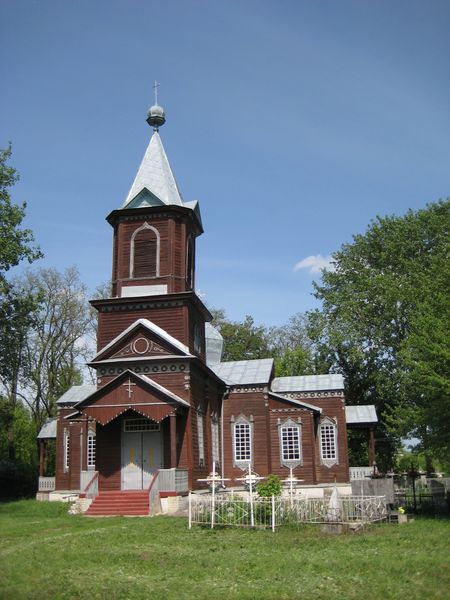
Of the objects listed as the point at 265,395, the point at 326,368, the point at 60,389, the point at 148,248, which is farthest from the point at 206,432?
the point at 60,389

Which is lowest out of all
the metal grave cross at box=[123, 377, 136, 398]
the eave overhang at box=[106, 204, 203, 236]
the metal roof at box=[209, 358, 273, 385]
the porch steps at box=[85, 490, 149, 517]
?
the porch steps at box=[85, 490, 149, 517]

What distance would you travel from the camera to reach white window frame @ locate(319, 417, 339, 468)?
96.3 feet

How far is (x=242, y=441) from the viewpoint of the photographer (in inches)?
1125

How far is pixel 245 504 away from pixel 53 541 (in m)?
4.76

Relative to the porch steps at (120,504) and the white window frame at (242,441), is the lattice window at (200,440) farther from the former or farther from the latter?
the porch steps at (120,504)

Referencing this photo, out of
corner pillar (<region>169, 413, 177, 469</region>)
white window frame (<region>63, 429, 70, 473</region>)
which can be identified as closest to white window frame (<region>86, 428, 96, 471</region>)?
white window frame (<region>63, 429, 70, 473</region>)

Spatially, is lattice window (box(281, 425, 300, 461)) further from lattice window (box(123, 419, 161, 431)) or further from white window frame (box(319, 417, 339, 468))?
lattice window (box(123, 419, 161, 431))

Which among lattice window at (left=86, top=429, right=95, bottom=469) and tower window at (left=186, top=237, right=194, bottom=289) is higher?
tower window at (left=186, top=237, right=194, bottom=289)

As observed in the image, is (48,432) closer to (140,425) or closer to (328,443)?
(140,425)

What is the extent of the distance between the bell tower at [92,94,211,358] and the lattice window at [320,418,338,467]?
23.9ft

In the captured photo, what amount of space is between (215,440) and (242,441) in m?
1.46

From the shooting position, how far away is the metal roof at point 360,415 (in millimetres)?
30766

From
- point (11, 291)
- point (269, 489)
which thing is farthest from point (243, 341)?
point (269, 489)

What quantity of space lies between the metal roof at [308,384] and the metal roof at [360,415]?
76.5 inches
